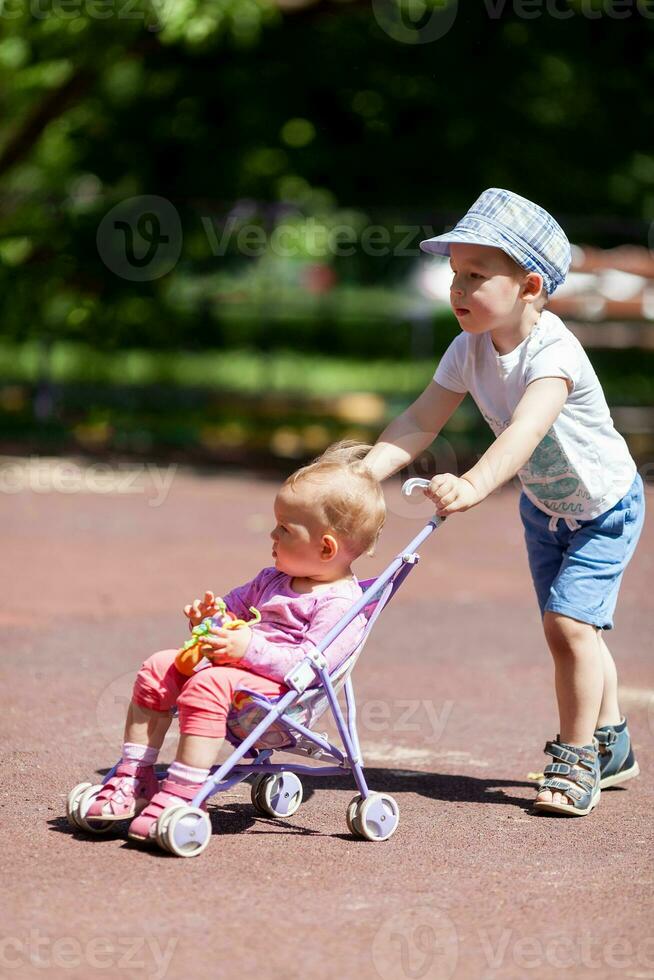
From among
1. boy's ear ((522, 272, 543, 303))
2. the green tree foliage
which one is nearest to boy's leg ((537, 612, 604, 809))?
boy's ear ((522, 272, 543, 303))

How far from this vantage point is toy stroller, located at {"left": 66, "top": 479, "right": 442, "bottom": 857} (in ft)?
11.2

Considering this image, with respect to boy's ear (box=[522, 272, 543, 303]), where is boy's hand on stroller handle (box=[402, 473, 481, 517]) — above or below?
below

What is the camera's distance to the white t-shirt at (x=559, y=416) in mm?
3982

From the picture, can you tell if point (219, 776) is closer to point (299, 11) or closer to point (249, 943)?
point (249, 943)

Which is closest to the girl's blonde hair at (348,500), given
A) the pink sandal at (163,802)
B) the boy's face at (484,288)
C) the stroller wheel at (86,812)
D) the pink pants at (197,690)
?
the pink pants at (197,690)

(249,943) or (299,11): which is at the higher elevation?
(299,11)

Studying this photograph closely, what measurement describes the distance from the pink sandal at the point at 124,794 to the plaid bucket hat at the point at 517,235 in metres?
1.67

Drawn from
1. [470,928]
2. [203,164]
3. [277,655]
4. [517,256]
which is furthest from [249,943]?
[203,164]

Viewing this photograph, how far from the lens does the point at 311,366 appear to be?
19.6 m

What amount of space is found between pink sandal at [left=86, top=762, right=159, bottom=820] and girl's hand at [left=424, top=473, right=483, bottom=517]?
3.38 ft

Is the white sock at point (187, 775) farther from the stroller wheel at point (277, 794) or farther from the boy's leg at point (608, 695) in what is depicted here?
the boy's leg at point (608, 695)

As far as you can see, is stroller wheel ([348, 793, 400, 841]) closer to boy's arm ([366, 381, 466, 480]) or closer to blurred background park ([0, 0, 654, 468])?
boy's arm ([366, 381, 466, 480])

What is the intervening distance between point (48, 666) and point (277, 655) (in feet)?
7.80

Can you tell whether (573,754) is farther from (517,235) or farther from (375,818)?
(517,235)
